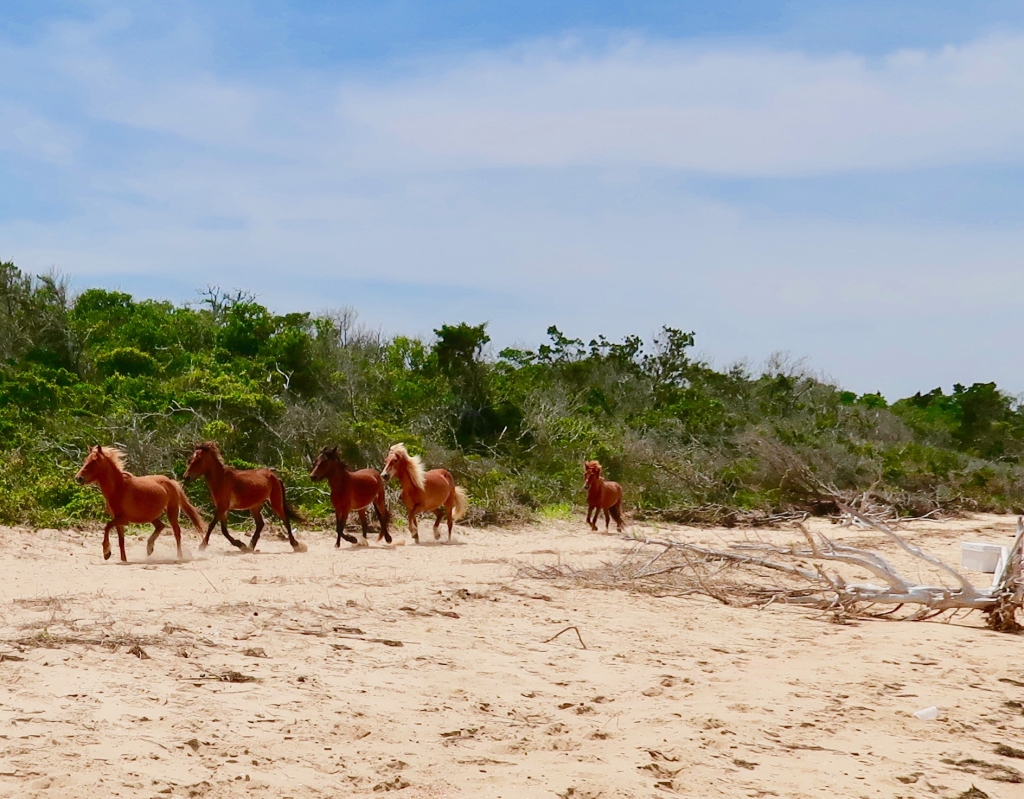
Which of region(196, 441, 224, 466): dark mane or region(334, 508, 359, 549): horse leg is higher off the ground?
region(196, 441, 224, 466): dark mane

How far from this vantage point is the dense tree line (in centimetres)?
1725

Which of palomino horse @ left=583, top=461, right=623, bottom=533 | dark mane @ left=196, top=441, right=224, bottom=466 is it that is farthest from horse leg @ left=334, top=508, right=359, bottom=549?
palomino horse @ left=583, top=461, right=623, bottom=533

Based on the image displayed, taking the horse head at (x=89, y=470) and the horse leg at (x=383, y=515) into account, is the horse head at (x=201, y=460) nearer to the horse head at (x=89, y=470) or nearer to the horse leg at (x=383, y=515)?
the horse head at (x=89, y=470)

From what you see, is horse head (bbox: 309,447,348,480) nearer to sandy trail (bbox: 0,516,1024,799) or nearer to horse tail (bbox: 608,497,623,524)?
sandy trail (bbox: 0,516,1024,799)

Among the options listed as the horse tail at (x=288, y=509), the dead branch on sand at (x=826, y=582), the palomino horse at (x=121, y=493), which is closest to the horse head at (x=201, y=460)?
the horse tail at (x=288, y=509)

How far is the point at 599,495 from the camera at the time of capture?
16.8m

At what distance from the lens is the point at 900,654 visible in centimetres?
777

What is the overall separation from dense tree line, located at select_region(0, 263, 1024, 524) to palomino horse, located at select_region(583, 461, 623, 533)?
1.22 metres

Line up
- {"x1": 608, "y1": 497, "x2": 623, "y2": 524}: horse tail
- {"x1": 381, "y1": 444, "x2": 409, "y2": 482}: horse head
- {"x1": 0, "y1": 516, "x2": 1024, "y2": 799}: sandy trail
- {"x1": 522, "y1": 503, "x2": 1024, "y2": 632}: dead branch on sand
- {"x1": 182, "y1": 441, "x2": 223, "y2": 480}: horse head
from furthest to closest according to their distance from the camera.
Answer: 1. {"x1": 608, "y1": 497, "x2": 623, "y2": 524}: horse tail
2. {"x1": 381, "y1": 444, "x2": 409, "y2": 482}: horse head
3. {"x1": 182, "y1": 441, "x2": 223, "y2": 480}: horse head
4. {"x1": 522, "y1": 503, "x2": 1024, "y2": 632}: dead branch on sand
5. {"x1": 0, "y1": 516, "x2": 1024, "y2": 799}: sandy trail

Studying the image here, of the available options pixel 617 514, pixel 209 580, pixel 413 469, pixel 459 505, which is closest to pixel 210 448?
pixel 413 469

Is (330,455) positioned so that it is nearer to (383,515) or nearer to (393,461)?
(393,461)

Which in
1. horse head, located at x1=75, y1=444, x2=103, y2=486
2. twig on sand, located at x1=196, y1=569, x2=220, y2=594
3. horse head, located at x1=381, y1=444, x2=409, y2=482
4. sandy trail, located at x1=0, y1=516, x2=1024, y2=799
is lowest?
sandy trail, located at x1=0, y1=516, x2=1024, y2=799

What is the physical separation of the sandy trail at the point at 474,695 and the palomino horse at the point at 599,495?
7012mm

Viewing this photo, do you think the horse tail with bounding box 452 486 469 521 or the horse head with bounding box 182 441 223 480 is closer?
the horse head with bounding box 182 441 223 480
